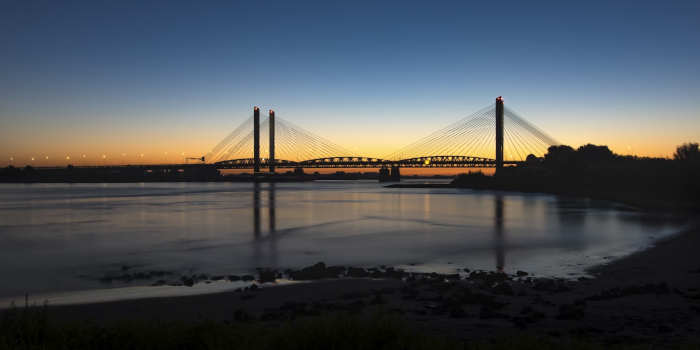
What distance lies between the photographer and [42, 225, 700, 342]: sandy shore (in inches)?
290

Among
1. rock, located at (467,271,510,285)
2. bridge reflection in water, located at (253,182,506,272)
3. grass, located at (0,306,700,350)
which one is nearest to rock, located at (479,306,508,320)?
grass, located at (0,306,700,350)

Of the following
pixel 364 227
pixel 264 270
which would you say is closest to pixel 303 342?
pixel 264 270

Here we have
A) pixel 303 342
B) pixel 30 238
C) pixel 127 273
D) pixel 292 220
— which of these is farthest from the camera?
pixel 292 220

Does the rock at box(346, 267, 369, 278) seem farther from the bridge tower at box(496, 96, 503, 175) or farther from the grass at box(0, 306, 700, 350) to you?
the bridge tower at box(496, 96, 503, 175)

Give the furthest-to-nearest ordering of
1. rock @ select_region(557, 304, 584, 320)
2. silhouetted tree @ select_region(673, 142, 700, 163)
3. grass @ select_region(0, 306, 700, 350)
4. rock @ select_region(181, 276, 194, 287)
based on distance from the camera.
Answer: silhouetted tree @ select_region(673, 142, 700, 163) < rock @ select_region(181, 276, 194, 287) < rock @ select_region(557, 304, 584, 320) < grass @ select_region(0, 306, 700, 350)

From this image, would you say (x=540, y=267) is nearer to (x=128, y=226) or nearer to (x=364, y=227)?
(x=364, y=227)

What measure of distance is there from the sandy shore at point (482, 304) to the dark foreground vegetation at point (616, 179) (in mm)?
27175

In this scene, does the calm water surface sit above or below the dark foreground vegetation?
below

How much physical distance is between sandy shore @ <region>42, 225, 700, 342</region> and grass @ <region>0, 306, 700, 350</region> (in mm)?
1572

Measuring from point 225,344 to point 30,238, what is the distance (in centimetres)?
2052

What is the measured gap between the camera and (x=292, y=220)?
1177 inches

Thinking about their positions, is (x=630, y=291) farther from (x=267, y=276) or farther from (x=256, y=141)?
(x=256, y=141)

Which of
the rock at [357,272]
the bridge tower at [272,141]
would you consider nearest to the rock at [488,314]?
the rock at [357,272]

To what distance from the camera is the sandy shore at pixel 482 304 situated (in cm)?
736
